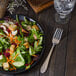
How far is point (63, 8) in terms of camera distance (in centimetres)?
135

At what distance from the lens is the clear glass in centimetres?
133

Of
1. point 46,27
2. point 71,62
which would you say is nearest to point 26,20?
point 46,27

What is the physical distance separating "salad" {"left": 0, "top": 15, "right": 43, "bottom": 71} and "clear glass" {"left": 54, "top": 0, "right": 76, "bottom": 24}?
0.74 ft

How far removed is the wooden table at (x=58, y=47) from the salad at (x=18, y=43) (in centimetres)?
7

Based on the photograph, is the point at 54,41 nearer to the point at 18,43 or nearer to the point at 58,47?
the point at 58,47

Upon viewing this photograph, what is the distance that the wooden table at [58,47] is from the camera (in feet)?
3.84

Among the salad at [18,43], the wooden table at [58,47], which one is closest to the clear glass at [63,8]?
the wooden table at [58,47]

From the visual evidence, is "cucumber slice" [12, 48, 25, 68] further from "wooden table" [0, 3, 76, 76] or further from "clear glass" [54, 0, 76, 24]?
"clear glass" [54, 0, 76, 24]

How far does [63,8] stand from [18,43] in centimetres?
44

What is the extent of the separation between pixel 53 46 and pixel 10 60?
0.31 meters

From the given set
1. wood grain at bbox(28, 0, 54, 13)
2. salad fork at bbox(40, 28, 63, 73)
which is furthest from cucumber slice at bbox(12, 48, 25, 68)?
wood grain at bbox(28, 0, 54, 13)

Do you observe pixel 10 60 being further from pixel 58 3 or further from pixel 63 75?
pixel 58 3

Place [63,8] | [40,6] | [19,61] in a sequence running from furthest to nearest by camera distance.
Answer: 1. [40,6]
2. [63,8]
3. [19,61]

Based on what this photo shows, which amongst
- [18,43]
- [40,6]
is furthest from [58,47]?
[40,6]
